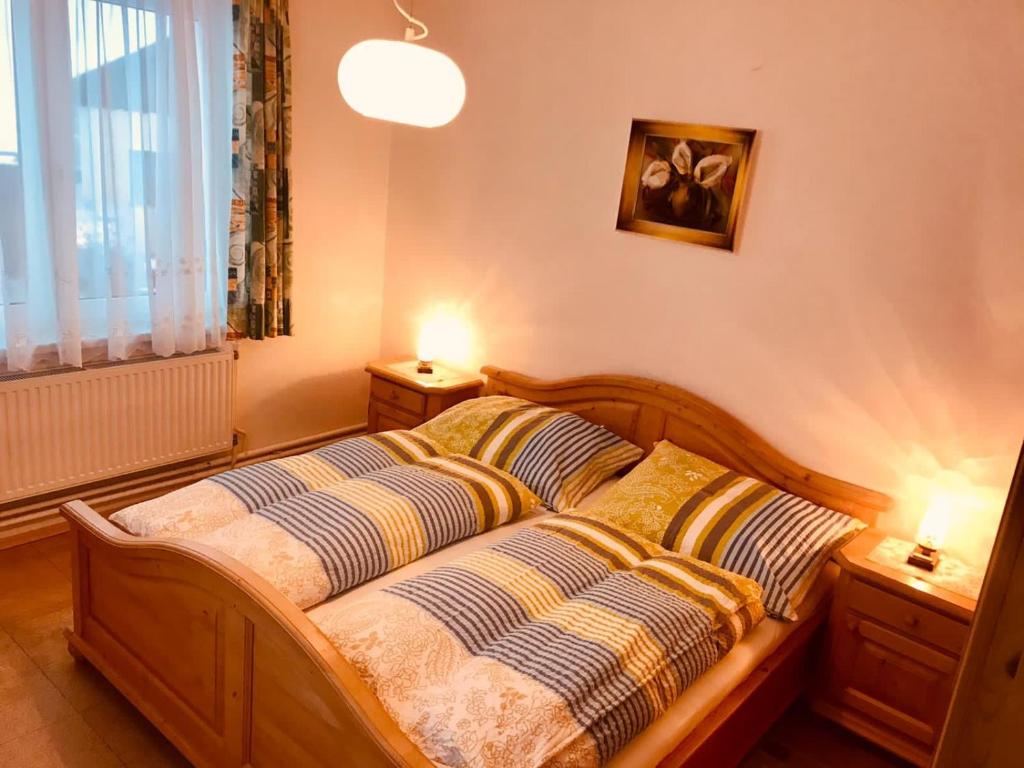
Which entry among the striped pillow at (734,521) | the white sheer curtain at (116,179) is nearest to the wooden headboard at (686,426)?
the striped pillow at (734,521)

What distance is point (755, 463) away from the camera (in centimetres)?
292

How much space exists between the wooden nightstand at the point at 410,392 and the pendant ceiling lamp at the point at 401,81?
5.18ft

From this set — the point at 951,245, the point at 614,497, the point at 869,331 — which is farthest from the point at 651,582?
the point at 951,245

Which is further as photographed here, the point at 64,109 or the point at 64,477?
the point at 64,477

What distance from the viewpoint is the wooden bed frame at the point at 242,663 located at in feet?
5.49

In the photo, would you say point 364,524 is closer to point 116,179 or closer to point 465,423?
point 465,423

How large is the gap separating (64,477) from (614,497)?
2.11 meters

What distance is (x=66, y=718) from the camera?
227 centimetres

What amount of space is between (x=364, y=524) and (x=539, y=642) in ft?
2.16

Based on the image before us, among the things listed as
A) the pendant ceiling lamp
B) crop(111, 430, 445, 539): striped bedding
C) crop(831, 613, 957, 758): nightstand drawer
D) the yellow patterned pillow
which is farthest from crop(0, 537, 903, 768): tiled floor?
the pendant ceiling lamp

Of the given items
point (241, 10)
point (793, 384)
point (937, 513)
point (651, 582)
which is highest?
point (241, 10)

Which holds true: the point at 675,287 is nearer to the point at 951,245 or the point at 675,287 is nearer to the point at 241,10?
the point at 951,245

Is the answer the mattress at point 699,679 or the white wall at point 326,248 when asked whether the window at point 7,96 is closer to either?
the white wall at point 326,248

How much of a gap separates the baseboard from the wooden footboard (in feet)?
2.74
